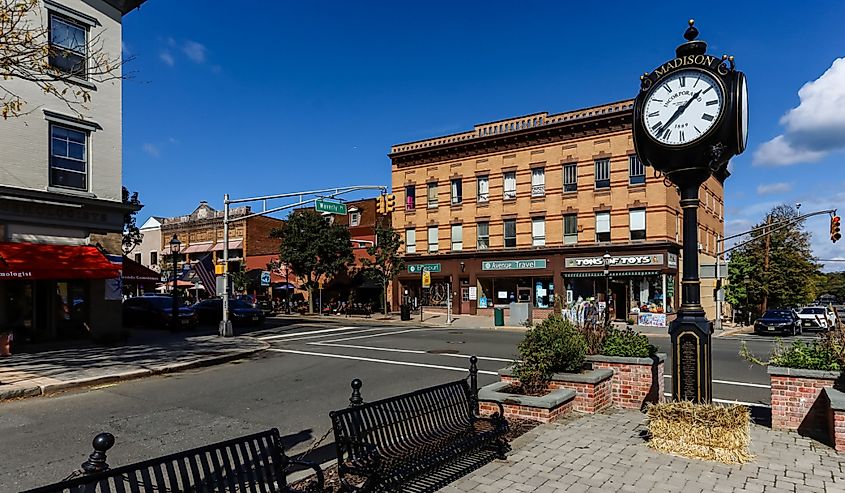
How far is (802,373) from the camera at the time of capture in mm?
6859

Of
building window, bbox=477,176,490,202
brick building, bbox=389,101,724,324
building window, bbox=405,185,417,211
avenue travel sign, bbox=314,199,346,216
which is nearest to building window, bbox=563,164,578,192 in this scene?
brick building, bbox=389,101,724,324

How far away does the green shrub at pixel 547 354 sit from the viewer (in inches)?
313

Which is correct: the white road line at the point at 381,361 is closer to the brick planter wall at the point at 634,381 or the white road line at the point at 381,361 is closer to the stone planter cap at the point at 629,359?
the stone planter cap at the point at 629,359

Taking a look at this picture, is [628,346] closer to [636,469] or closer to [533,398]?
[533,398]

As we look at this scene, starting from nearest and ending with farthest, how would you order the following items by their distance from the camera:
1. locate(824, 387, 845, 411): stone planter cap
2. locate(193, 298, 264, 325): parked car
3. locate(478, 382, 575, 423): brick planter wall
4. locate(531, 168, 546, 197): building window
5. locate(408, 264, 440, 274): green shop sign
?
locate(824, 387, 845, 411): stone planter cap → locate(478, 382, 575, 423): brick planter wall → locate(193, 298, 264, 325): parked car → locate(531, 168, 546, 197): building window → locate(408, 264, 440, 274): green shop sign

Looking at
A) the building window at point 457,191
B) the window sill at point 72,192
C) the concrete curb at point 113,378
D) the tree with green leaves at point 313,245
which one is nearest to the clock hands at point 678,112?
the concrete curb at point 113,378

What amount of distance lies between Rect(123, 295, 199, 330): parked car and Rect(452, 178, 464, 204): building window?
65.1 ft

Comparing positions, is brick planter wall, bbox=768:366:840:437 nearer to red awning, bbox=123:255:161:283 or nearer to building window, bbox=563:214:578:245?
red awning, bbox=123:255:161:283

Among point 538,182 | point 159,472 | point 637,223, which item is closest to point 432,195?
point 538,182

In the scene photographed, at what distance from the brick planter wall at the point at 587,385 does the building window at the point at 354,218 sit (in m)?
38.8

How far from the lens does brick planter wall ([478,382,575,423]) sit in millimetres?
7336

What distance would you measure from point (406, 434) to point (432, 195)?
35.7m

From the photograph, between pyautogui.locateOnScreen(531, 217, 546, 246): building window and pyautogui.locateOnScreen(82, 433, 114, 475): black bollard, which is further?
pyautogui.locateOnScreen(531, 217, 546, 246): building window

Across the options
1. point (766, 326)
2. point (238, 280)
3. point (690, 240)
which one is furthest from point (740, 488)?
point (238, 280)
